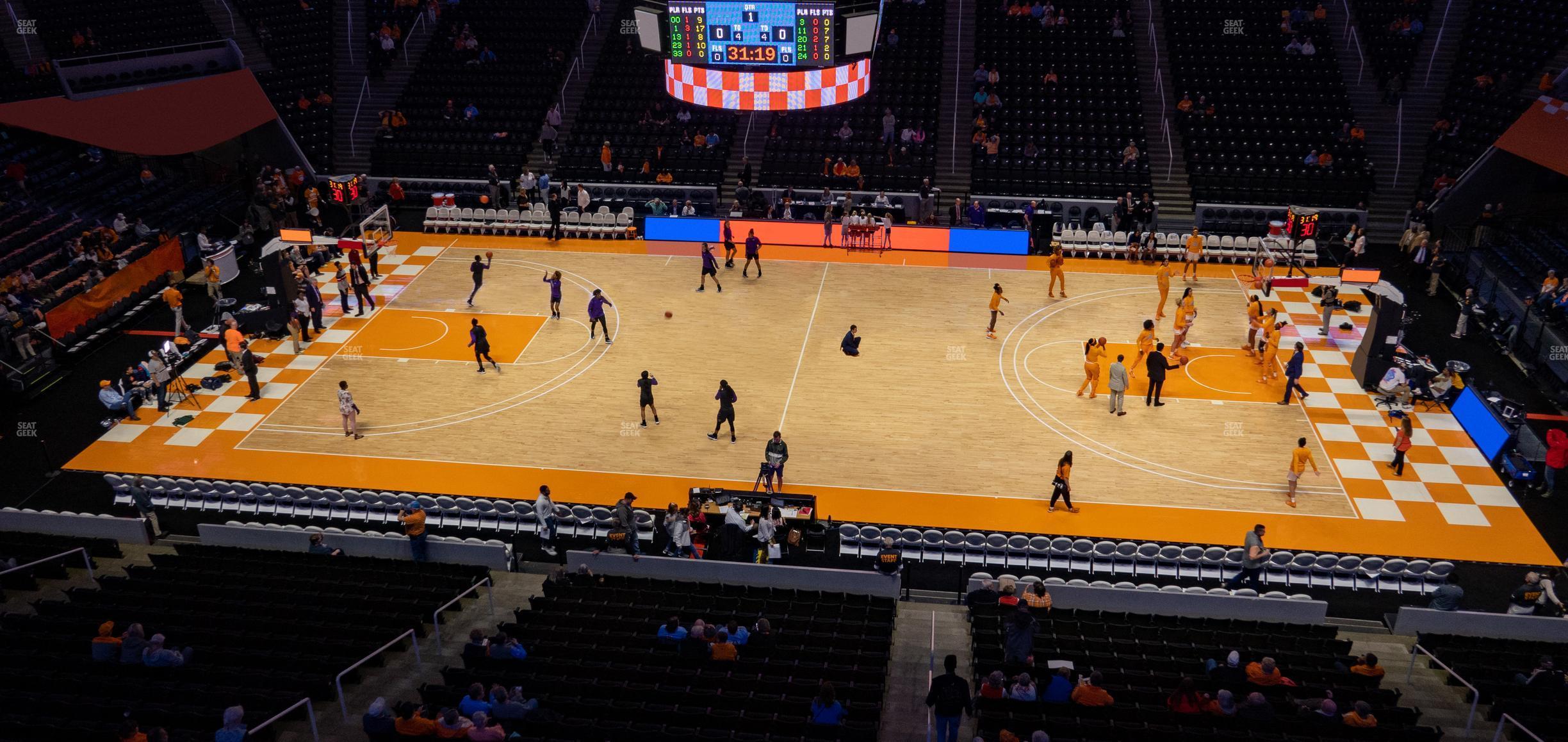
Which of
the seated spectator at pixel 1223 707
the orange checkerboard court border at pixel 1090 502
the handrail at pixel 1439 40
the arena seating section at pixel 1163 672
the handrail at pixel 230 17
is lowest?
the orange checkerboard court border at pixel 1090 502

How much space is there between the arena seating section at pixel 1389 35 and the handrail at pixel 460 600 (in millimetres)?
35691

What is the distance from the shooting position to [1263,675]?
1495 centimetres

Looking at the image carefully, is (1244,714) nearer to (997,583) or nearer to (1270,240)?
(997,583)

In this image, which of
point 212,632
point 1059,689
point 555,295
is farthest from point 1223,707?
point 555,295

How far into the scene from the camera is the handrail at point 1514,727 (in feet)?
44.2

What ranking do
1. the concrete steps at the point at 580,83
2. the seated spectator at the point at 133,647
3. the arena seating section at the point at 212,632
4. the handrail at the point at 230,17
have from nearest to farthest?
the arena seating section at the point at 212,632 < the seated spectator at the point at 133,647 < the concrete steps at the point at 580,83 < the handrail at the point at 230,17

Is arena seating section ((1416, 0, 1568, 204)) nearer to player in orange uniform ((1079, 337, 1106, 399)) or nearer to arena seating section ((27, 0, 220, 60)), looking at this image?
player in orange uniform ((1079, 337, 1106, 399))

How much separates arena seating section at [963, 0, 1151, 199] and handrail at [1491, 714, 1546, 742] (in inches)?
991

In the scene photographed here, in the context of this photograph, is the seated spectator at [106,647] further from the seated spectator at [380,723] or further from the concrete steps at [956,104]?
the concrete steps at [956,104]

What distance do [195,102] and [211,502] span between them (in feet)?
66.6

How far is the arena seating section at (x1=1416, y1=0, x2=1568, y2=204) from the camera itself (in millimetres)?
35750

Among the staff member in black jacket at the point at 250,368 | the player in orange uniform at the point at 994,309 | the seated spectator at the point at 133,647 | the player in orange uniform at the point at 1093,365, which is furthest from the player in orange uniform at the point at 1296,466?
the staff member in black jacket at the point at 250,368

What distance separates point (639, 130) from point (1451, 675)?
104 feet

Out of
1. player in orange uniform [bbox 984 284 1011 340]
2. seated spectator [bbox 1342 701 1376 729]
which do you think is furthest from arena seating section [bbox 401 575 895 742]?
player in orange uniform [bbox 984 284 1011 340]
